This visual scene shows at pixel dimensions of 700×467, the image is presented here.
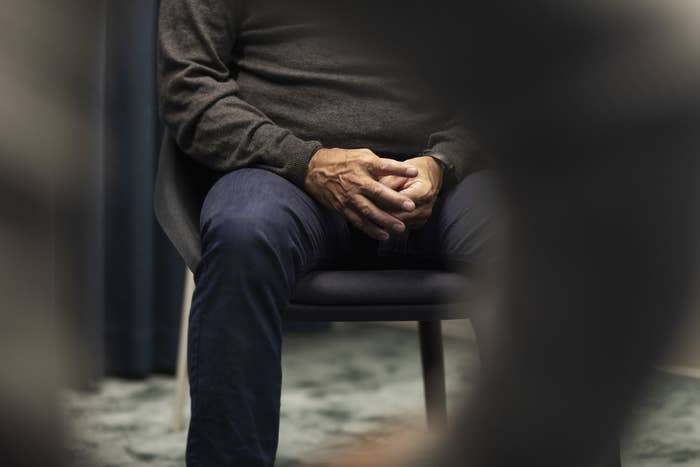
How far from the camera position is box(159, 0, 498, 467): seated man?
0.79 m

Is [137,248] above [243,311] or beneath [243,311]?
beneath

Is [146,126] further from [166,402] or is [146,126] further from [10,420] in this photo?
[10,420]

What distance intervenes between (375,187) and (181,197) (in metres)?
0.23

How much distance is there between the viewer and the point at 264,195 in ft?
2.94

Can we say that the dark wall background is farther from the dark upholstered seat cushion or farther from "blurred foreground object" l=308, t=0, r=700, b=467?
"blurred foreground object" l=308, t=0, r=700, b=467

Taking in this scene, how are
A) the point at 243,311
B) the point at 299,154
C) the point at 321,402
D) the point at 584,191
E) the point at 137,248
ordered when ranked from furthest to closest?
the point at 137,248, the point at 321,402, the point at 299,154, the point at 243,311, the point at 584,191

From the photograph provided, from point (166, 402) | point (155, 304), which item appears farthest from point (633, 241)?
point (155, 304)

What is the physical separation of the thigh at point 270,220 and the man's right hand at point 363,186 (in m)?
0.03

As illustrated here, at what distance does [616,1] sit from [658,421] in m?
0.09

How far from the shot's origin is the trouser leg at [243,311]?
765 mm

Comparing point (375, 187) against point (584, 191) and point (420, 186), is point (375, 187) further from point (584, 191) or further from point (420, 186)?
point (584, 191)

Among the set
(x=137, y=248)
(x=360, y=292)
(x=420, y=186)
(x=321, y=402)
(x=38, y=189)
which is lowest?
(x=321, y=402)

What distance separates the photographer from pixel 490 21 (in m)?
0.18

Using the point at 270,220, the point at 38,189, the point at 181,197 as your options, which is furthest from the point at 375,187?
the point at 38,189
